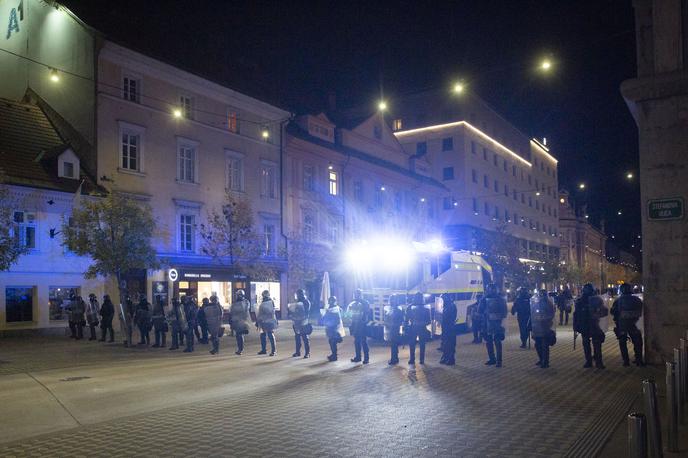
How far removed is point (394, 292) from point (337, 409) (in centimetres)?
1147

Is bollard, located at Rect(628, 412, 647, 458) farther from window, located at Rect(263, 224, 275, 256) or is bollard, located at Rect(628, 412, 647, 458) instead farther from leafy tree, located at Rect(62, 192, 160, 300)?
window, located at Rect(263, 224, 275, 256)

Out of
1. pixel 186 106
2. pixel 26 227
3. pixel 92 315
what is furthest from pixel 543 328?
pixel 186 106

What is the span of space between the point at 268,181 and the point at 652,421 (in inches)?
1327

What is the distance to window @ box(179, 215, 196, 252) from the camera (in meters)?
32.2

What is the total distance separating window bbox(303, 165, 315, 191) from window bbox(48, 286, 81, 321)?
1638 centimetres

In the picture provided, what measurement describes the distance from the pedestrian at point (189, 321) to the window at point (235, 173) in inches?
581

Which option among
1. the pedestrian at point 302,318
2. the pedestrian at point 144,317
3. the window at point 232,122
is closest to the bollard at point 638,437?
the pedestrian at point 302,318

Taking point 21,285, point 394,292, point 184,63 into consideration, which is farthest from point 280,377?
point 184,63

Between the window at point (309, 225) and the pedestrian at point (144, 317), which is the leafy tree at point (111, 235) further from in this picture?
the window at point (309, 225)

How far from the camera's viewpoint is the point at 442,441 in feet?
25.6

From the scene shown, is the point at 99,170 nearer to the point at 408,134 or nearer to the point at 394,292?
the point at 394,292

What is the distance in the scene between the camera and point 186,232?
107ft

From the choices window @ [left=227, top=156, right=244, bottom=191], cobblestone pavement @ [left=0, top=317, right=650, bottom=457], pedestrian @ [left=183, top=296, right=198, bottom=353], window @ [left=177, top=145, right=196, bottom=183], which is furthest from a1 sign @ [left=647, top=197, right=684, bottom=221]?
window @ [left=227, top=156, right=244, bottom=191]

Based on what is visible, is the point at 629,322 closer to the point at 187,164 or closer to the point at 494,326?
the point at 494,326
